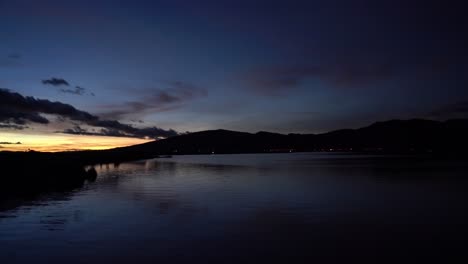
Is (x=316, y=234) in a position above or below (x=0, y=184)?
below

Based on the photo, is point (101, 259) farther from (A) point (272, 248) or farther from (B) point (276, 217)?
(B) point (276, 217)

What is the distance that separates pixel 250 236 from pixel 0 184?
3554cm

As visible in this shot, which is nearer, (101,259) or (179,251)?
(101,259)

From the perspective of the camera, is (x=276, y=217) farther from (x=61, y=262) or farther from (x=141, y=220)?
(x=61, y=262)

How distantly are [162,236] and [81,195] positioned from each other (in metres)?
23.5

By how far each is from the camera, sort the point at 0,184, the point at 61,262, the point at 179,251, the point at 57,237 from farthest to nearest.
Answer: the point at 0,184 → the point at 57,237 → the point at 179,251 → the point at 61,262

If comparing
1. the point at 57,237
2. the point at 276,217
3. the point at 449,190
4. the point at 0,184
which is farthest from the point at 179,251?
the point at 449,190

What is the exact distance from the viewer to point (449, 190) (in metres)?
47.7

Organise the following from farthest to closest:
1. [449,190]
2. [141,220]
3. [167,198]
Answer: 1. [449,190]
2. [167,198]
3. [141,220]

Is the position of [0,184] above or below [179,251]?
above

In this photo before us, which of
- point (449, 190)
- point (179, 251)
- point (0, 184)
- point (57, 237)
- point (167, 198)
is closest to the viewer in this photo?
point (179, 251)

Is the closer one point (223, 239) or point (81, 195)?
point (223, 239)

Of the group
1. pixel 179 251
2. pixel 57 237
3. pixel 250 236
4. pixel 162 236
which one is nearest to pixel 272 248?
pixel 250 236

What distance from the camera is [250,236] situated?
75.2 feet
